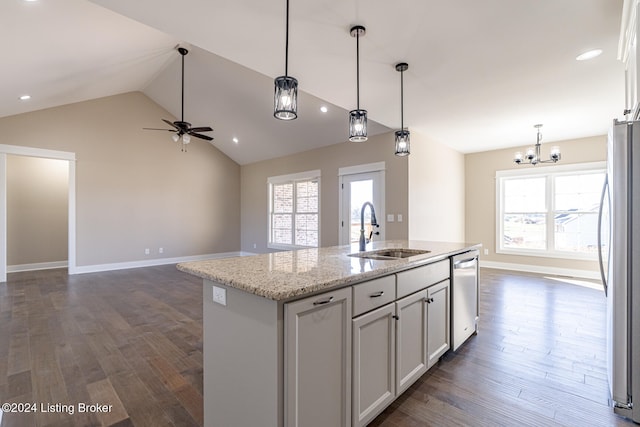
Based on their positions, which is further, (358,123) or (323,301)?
(358,123)

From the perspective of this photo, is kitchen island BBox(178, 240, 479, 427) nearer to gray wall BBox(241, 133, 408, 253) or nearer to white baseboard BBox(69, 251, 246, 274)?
gray wall BBox(241, 133, 408, 253)

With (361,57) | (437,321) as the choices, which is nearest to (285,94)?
(361,57)

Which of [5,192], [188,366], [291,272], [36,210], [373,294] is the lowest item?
[188,366]

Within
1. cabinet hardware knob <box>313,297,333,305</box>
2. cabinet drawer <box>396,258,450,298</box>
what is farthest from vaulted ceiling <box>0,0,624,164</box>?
cabinet hardware knob <box>313,297,333,305</box>

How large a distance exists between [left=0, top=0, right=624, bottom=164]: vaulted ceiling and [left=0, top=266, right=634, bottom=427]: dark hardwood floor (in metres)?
2.64

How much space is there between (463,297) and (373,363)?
4.65ft

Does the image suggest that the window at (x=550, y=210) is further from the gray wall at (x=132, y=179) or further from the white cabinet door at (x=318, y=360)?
the gray wall at (x=132, y=179)

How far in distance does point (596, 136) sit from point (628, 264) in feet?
16.9

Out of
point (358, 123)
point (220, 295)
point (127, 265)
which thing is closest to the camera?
point (220, 295)

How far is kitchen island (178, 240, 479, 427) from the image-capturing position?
1.22m

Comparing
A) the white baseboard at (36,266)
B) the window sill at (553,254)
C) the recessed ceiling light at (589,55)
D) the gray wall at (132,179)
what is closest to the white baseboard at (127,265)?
the gray wall at (132,179)

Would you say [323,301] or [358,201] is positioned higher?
[358,201]

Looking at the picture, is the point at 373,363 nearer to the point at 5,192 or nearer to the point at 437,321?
the point at 437,321

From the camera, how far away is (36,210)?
21.4 feet
